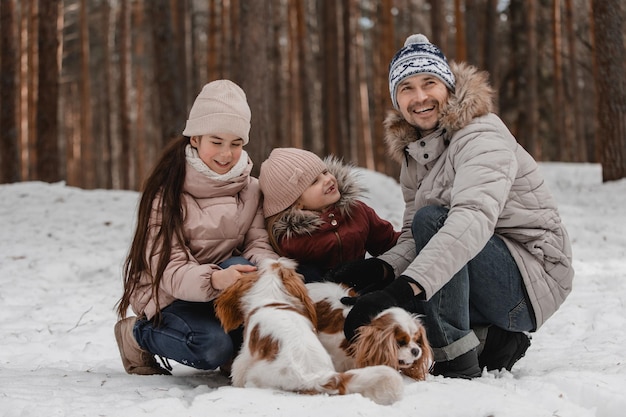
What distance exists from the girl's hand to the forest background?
79 cm

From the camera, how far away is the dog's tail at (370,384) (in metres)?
2.33

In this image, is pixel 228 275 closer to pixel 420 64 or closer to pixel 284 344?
pixel 284 344

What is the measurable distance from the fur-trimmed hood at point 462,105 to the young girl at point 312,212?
1.24 ft

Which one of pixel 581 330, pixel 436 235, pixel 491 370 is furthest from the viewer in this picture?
pixel 581 330

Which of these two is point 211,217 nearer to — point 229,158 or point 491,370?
point 229,158

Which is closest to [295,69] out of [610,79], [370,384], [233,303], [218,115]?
[610,79]

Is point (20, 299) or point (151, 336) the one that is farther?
point (20, 299)

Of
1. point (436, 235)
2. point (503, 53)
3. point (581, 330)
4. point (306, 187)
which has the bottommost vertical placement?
point (581, 330)

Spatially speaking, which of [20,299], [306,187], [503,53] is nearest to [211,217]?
[306,187]

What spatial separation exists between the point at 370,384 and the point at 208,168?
1452 mm

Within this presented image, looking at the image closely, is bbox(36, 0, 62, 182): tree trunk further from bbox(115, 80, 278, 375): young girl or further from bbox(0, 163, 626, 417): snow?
bbox(115, 80, 278, 375): young girl

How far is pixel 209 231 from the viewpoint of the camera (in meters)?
3.23

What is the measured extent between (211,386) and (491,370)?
55.4 inches

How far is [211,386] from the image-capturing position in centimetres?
303
